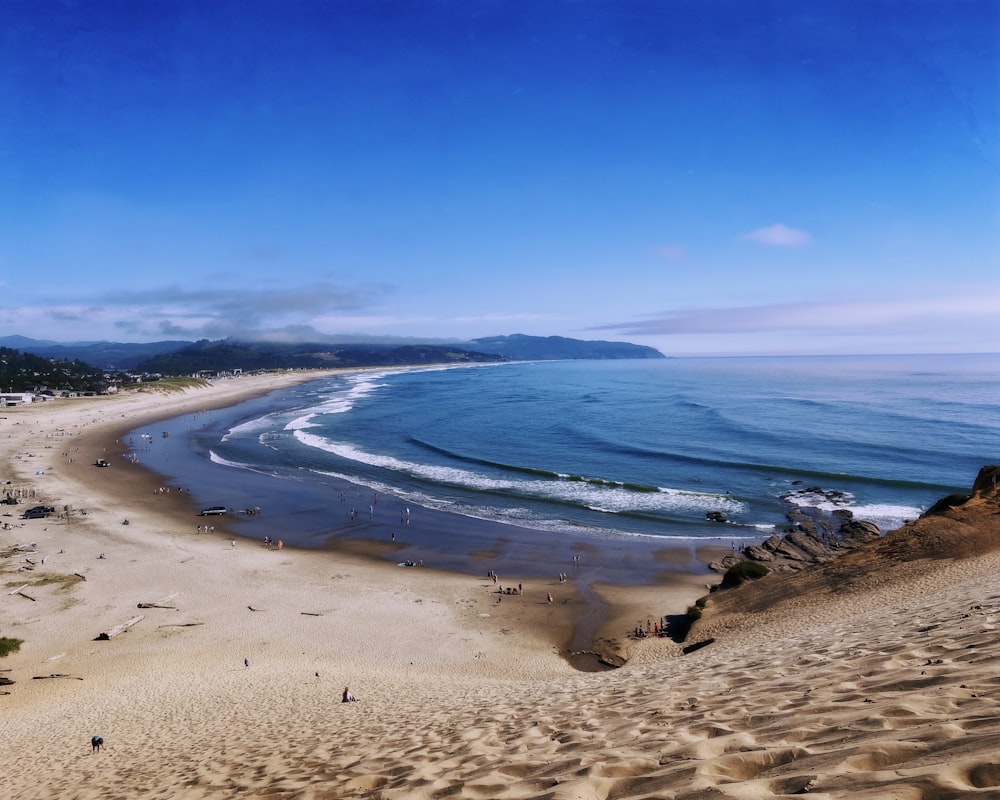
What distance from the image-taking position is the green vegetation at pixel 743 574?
24703 millimetres

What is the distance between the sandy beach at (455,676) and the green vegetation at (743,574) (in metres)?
1.07

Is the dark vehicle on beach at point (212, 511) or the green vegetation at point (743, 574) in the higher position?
the green vegetation at point (743, 574)

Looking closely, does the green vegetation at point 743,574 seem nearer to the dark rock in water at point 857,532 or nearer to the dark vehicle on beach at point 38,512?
the dark rock in water at point 857,532

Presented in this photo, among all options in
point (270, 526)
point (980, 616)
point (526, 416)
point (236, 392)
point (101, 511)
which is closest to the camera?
point (980, 616)

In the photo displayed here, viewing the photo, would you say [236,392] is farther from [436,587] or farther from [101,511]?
[436,587]

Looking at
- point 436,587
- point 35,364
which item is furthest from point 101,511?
point 35,364

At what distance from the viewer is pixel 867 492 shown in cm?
4175

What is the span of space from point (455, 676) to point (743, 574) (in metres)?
13.3

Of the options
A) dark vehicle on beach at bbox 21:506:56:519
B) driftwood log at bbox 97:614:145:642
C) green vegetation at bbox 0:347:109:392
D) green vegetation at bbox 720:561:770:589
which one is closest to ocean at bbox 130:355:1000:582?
green vegetation at bbox 720:561:770:589

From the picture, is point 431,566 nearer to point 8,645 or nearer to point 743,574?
point 743,574

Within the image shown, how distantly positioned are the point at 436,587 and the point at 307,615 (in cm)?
604

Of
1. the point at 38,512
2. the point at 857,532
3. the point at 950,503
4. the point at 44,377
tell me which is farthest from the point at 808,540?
the point at 44,377

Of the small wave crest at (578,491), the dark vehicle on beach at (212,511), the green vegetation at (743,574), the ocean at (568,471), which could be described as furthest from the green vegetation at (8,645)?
the small wave crest at (578,491)

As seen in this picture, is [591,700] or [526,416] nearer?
[591,700]
